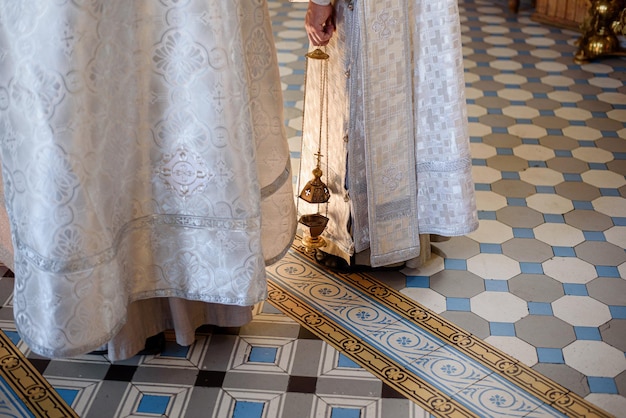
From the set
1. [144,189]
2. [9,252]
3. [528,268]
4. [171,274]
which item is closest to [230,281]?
[171,274]

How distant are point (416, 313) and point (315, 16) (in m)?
1.15

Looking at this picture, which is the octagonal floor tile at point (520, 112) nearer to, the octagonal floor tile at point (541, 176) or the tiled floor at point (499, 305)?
the tiled floor at point (499, 305)

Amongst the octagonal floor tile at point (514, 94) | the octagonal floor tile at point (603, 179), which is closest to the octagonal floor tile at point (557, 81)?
the octagonal floor tile at point (514, 94)

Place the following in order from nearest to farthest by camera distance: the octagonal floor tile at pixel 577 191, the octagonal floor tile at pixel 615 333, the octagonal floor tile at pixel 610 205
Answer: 1. the octagonal floor tile at pixel 615 333
2. the octagonal floor tile at pixel 610 205
3. the octagonal floor tile at pixel 577 191

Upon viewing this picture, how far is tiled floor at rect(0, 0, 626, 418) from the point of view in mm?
2779

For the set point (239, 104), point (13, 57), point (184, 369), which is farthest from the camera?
point (184, 369)

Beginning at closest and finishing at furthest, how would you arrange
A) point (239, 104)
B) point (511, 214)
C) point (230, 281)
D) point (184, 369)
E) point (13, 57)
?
point (13, 57) < point (239, 104) < point (230, 281) < point (184, 369) < point (511, 214)

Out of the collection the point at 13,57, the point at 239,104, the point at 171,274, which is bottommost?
the point at 171,274

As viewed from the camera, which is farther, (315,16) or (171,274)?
(315,16)

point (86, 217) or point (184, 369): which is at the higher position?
point (86, 217)

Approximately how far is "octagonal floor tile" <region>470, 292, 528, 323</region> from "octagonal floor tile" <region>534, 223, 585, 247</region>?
0.49 metres

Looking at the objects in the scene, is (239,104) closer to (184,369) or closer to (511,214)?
(184,369)

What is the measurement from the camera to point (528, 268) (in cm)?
348

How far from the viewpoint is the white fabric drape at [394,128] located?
2963mm
